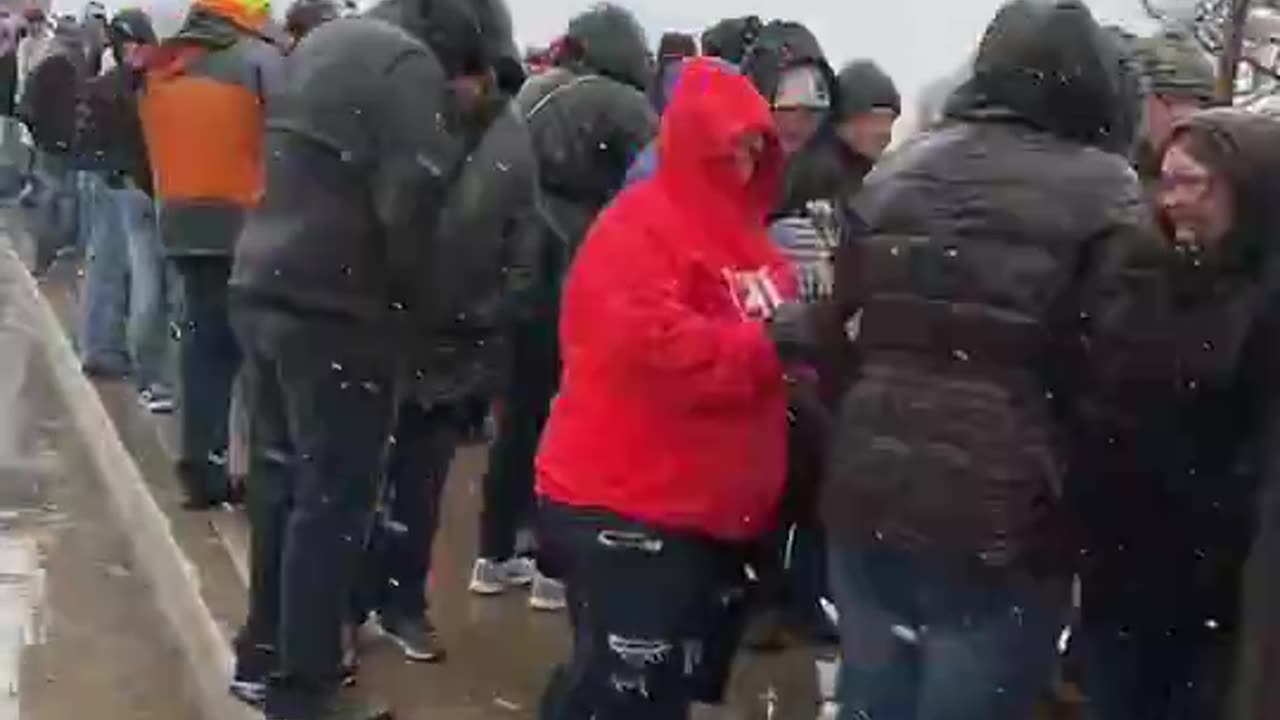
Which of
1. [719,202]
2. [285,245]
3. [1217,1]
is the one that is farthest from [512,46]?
[1217,1]

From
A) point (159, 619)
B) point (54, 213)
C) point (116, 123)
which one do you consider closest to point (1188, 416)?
point (159, 619)

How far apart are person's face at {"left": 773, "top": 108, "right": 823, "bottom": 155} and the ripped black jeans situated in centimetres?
157

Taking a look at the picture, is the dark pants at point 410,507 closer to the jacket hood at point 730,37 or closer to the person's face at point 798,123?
the person's face at point 798,123

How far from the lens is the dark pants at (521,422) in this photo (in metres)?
6.08

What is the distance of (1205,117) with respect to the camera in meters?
3.39

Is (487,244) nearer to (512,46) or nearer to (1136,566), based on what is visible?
(512,46)

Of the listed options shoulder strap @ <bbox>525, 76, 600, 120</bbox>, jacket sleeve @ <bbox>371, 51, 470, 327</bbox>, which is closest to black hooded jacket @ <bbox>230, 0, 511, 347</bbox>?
jacket sleeve @ <bbox>371, 51, 470, 327</bbox>

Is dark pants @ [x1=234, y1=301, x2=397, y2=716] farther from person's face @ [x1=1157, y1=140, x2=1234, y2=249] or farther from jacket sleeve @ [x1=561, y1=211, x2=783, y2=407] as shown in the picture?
person's face @ [x1=1157, y1=140, x2=1234, y2=249]

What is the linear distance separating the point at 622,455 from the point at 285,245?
115cm

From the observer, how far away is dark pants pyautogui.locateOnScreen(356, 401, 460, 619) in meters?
5.52

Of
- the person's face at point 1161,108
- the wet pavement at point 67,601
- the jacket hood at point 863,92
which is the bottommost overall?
the wet pavement at point 67,601

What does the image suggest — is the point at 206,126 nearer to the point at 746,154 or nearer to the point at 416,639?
the point at 416,639

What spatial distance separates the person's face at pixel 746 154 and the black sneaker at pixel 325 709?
183 centimetres

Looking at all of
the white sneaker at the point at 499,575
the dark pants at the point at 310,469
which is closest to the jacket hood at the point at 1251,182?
the dark pants at the point at 310,469
